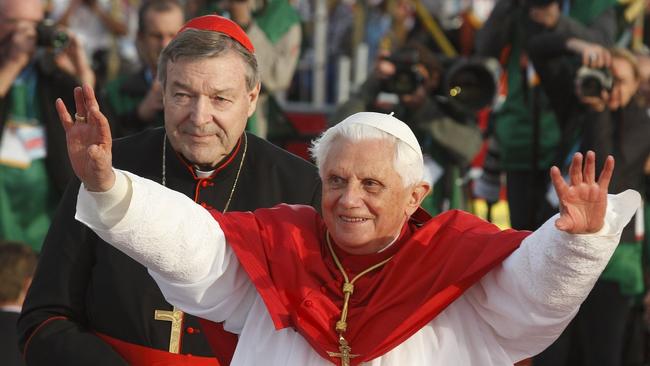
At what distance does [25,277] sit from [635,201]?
3038 millimetres

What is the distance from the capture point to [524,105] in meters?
7.55

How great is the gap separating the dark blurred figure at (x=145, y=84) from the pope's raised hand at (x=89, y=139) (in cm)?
298

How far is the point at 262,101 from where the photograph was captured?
725 cm

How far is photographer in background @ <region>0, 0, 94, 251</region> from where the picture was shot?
22.1 ft

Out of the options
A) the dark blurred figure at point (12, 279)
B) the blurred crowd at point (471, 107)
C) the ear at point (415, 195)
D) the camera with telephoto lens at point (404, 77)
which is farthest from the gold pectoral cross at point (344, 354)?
the camera with telephoto lens at point (404, 77)

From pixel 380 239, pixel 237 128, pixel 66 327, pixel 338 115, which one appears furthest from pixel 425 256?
pixel 338 115

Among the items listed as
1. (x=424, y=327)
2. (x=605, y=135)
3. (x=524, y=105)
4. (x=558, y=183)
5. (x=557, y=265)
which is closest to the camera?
(x=558, y=183)

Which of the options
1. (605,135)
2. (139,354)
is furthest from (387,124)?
(605,135)

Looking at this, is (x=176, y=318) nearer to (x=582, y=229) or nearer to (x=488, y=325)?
(x=488, y=325)

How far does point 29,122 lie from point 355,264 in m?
3.60

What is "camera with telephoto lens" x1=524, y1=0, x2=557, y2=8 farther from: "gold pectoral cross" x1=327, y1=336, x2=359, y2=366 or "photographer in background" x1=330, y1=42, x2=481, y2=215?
"gold pectoral cross" x1=327, y1=336, x2=359, y2=366

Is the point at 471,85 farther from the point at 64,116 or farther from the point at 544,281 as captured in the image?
the point at 64,116

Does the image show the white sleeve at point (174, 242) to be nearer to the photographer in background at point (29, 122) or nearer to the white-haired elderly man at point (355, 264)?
the white-haired elderly man at point (355, 264)

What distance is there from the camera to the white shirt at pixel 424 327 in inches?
131
